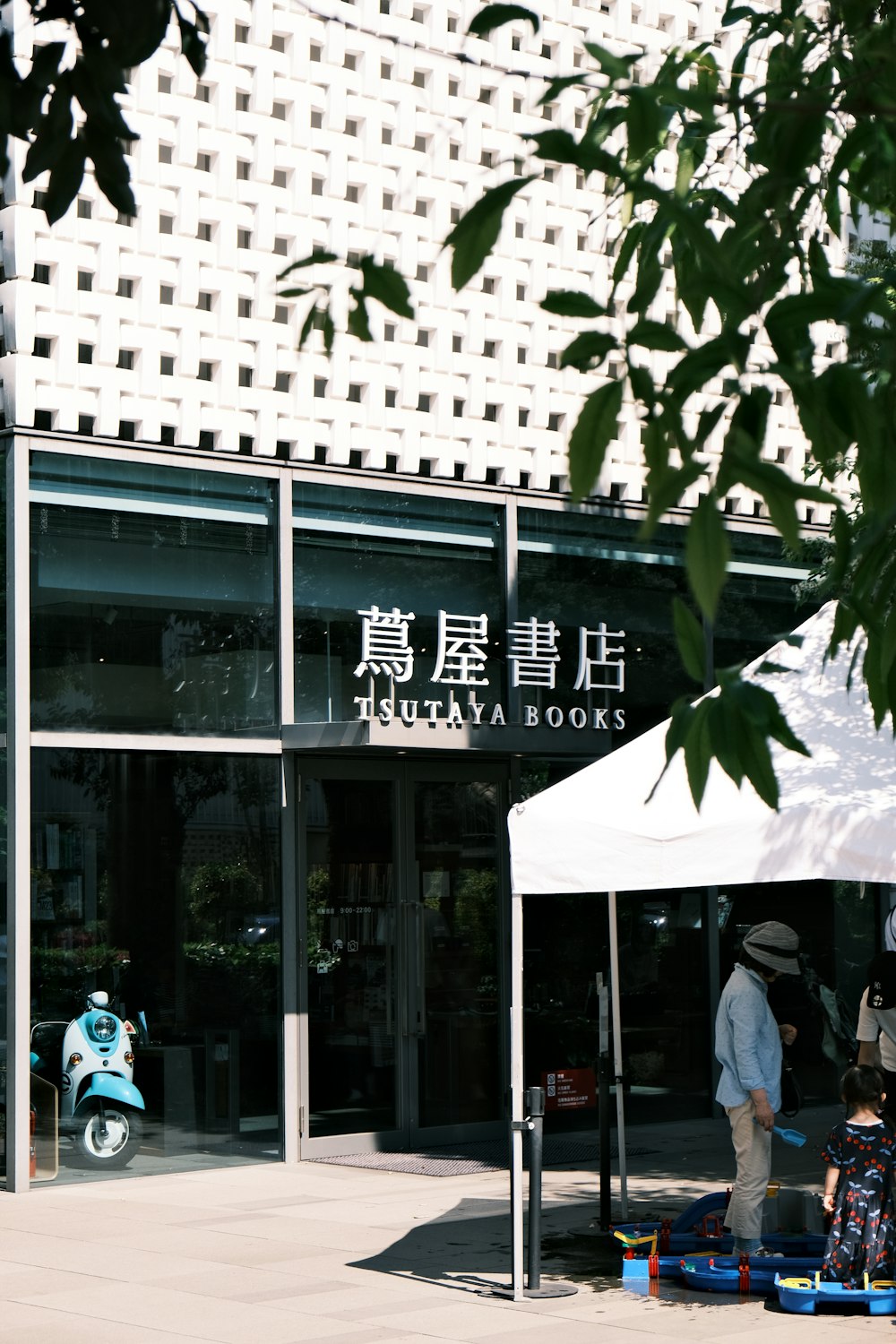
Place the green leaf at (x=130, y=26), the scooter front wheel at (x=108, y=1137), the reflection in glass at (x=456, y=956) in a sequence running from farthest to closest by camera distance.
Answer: the reflection in glass at (x=456, y=956)
the scooter front wheel at (x=108, y=1137)
the green leaf at (x=130, y=26)

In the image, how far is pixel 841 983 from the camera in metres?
17.7

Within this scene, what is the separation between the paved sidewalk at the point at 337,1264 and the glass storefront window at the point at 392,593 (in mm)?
3616

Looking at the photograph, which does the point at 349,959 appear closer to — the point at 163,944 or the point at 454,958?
the point at 454,958

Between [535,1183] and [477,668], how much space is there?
6308 millimetres

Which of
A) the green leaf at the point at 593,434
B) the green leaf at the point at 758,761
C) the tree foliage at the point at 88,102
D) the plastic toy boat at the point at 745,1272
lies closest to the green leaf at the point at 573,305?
the green leaf at the point at 593,434

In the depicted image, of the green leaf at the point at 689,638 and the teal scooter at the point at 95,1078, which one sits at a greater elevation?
the green leaf at the point at 689,638

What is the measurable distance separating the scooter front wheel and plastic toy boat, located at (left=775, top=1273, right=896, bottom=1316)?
5.72 meters

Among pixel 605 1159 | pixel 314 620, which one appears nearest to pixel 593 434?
pixel 605 1159

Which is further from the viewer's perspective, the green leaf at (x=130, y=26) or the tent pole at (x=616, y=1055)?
the tent pole at (x=616, y=1055)

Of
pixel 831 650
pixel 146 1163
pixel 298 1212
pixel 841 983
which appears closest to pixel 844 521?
pixel 831 650

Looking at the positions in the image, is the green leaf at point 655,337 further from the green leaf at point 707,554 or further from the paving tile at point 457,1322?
A: the paving tile at point 457,1322

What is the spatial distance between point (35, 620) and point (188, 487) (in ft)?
5.31

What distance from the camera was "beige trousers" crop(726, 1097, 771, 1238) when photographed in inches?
377

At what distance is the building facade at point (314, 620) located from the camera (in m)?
13.0
